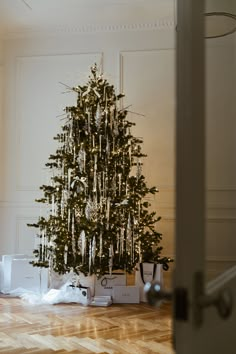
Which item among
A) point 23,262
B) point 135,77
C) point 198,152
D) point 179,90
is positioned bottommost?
point 23,262

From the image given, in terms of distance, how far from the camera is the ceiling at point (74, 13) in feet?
16.4

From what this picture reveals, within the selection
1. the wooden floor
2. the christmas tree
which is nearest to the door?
the wooden floor

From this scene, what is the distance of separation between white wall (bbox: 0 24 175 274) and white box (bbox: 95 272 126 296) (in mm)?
1140

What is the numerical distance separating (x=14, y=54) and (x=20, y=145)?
44.9 inches

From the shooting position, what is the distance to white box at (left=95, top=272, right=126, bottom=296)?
442 cm

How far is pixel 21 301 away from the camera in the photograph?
14.7 ft

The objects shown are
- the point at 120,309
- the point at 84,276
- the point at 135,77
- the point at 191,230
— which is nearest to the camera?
the point at 191,230

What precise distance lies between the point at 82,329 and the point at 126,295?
3.04ft

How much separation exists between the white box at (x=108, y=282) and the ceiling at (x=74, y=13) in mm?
2800

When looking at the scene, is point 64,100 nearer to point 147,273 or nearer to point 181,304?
point 147,273

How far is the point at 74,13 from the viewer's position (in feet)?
17.4

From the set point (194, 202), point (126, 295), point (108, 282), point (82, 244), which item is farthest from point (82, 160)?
point (194, 202)

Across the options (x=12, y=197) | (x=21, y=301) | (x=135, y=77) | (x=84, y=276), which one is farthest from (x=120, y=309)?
(x=135, y=77)

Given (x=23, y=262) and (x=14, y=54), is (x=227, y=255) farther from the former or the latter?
(x=14, y=54)
